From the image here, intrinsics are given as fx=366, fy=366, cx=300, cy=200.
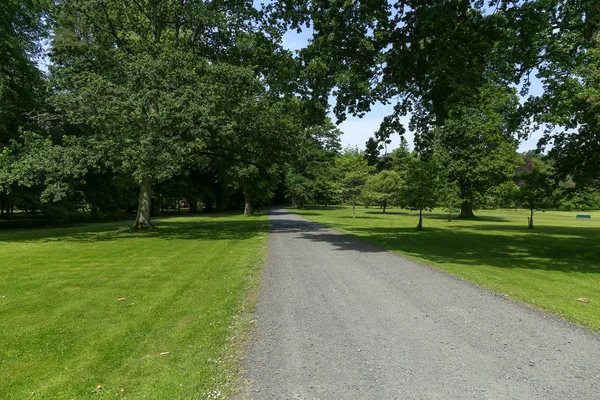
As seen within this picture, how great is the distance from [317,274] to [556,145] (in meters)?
13.3

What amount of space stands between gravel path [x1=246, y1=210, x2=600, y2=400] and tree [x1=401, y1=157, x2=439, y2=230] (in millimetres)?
17576

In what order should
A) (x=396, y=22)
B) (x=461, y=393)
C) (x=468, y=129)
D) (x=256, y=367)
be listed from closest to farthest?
1. (x=461, y=393)
2. (x=256, y=367)
3. (x=396, y=22)
4. (x=468, y=129)

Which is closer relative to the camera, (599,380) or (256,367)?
(599,380)

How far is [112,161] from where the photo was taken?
1733 cm

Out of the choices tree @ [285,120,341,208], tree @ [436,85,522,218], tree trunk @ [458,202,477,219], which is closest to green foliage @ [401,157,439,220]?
tree @ [436,85,522,218]

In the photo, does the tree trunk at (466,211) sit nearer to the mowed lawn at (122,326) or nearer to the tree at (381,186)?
the tree at (381,186)

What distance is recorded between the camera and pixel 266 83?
2108cm

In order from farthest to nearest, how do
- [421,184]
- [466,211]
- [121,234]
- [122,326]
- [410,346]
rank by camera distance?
[466,211] < [421,184] < [121,234] < [122,326] < [410,346]

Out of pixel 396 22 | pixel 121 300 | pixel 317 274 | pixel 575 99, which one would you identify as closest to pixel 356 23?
pixel 396 22

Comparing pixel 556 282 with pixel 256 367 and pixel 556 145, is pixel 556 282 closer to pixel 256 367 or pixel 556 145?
pixel 256 367

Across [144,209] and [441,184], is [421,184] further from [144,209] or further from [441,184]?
[144,209]

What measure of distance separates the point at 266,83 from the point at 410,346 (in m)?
18.9

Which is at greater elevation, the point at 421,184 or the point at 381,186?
the point at 381,186

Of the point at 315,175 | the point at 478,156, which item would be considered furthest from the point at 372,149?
the point at 315,175
